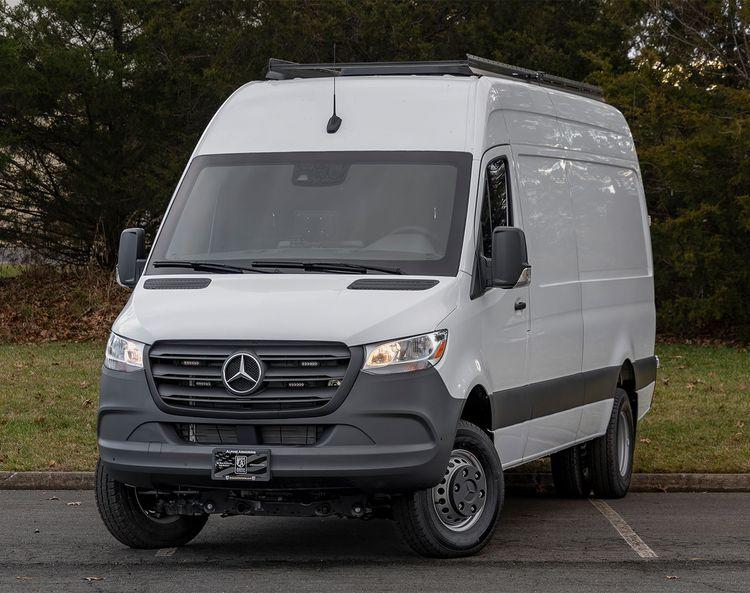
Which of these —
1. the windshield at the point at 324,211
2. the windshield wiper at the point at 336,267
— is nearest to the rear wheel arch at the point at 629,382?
the windshield at the point at 324,211

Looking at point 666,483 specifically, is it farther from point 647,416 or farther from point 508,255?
point 508,255

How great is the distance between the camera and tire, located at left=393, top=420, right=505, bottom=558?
25.7 ft

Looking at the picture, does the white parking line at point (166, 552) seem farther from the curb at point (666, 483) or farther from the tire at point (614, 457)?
the tire at point (614, 457)

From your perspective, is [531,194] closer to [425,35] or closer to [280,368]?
[280,368]

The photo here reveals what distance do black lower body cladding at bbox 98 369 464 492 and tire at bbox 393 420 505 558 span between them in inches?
10.8

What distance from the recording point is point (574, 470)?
35.5 ft

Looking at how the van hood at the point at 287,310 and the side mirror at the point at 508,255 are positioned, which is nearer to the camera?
the van hood at the point at 287,310

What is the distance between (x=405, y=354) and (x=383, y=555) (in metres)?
1.44

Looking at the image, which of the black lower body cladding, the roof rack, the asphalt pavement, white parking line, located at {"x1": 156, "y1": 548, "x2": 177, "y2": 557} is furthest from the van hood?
the roof rack

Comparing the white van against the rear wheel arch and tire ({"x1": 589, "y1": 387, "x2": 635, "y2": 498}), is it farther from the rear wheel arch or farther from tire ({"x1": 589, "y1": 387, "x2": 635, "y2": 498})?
the rear wheel arch

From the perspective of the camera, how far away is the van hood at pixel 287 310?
7492 mm

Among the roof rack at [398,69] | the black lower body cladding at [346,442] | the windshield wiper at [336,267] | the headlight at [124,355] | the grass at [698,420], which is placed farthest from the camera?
the grass at [698,420]

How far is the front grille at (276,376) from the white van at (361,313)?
0.01m

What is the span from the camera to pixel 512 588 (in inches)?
291
